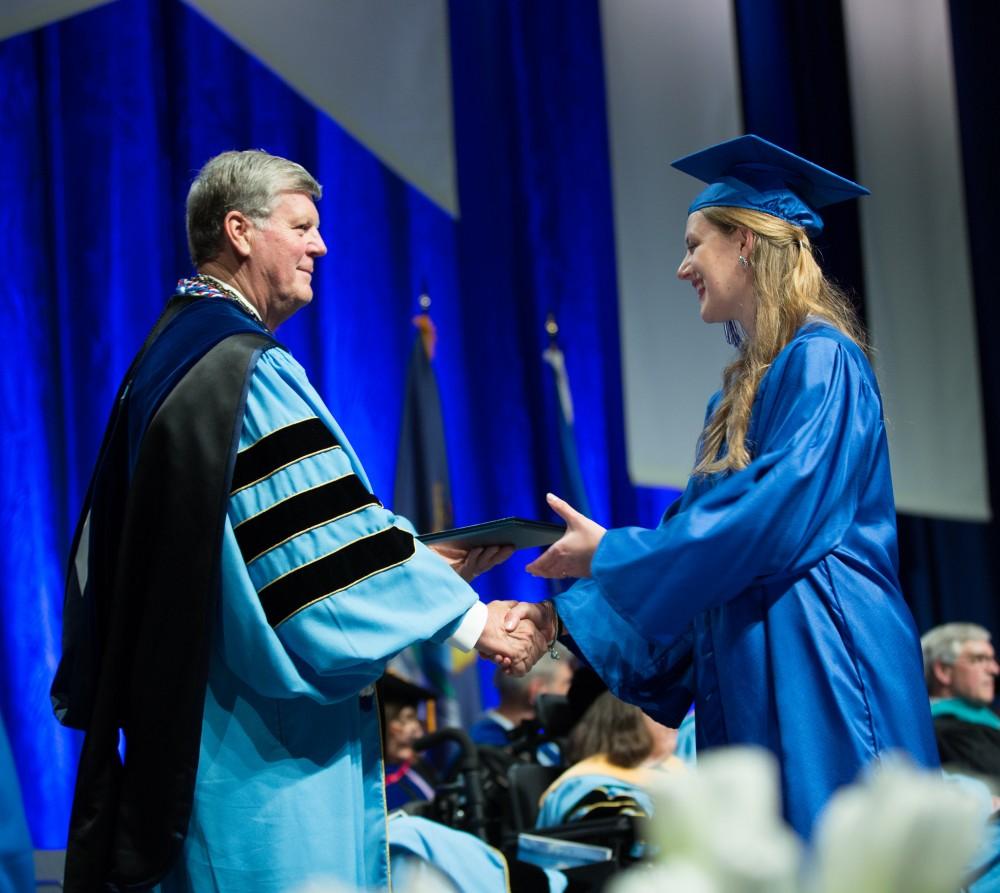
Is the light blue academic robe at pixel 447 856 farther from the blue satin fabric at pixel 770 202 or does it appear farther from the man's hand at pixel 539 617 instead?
the blue satin fabric at pixel 770 202

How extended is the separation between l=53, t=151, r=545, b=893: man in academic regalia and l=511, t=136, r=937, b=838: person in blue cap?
0.41 m

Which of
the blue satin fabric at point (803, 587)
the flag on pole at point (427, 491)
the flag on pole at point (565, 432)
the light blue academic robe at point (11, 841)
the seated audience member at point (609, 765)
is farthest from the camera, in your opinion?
the flag on pole at point (565, 432)

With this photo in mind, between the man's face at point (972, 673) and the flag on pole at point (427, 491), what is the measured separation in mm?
2779

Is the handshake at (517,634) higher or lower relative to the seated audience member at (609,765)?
higher

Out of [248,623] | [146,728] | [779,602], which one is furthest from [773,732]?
[146,728]

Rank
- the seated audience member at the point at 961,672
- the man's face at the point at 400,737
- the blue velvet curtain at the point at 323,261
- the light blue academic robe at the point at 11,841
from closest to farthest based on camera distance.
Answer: the light blue academic robe at the point at 11,841
the seated audience member at the point at 961,672
the man's face at the point at 400,737
the blue velvet curtain at the point at 323,261

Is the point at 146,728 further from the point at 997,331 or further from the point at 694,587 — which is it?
the point at 997,331

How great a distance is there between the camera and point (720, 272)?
2.76m

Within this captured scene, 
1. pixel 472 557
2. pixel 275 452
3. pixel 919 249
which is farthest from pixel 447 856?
pixel 919 249

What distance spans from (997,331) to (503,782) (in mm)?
4849

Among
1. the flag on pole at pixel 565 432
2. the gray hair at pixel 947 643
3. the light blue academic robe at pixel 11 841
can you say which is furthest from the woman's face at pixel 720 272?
the flag on pole at pixel 565 432

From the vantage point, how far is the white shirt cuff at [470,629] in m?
2.67

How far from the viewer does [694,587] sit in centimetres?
232

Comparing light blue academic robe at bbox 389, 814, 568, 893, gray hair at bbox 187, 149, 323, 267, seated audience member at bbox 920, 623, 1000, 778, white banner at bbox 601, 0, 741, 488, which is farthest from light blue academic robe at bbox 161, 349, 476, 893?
white banner at bbox 601, 0, 741, 488
